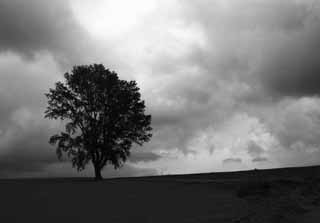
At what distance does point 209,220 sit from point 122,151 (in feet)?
90.8

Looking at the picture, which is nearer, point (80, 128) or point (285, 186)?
point (285, 186)

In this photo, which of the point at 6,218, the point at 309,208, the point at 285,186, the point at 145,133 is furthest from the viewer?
the point at 145,133

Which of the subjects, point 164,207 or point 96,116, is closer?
point 164,207

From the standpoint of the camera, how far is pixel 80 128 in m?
36.8

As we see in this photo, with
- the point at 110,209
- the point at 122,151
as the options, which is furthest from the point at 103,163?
the point at 110,209

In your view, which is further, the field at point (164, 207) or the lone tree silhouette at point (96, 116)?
the lone tree silhouette at point (96, 116)

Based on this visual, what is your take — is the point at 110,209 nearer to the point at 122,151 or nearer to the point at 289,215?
the point at 289,215

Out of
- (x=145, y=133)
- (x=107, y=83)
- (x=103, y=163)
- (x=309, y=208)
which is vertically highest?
(x=107, y=83)

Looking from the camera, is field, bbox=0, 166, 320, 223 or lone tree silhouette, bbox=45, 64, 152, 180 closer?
field, bbox=0, 166, 320, 223

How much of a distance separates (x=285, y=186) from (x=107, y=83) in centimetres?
2381

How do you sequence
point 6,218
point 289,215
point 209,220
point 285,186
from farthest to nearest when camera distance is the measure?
point 285,186 → point 289,215 → point 209,220 → point 6,218

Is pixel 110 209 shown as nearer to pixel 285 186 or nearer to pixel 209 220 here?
pixel 209 220

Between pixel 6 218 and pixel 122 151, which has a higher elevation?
pixel 122 151

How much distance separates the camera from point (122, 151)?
37.6 metres
